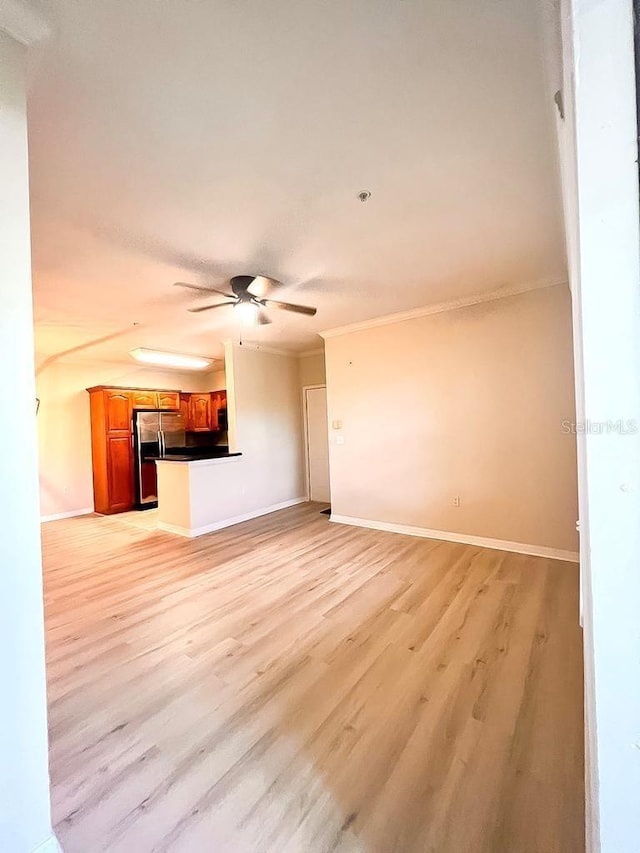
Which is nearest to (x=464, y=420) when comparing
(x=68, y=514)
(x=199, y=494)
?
(x=199, y=494)

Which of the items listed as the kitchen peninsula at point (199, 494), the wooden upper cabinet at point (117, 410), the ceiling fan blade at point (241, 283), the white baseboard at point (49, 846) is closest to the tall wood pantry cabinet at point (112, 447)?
the wooden upper cabinet at point (117, 410)

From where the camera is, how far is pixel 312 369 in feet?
19.1

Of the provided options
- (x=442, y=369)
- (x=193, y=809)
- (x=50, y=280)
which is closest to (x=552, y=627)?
(x=193, y=809)

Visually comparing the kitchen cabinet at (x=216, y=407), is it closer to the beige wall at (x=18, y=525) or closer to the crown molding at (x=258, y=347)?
the crown molding at (x=258, y=347)

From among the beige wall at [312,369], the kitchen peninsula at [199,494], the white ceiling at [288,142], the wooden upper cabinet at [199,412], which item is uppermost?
the white ceiling at [288,142]

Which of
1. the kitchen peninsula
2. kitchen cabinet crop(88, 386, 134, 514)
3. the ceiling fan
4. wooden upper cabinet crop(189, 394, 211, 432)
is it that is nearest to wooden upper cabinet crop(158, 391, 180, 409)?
wooden upper cabinet crop(189, 394, 211, 432)

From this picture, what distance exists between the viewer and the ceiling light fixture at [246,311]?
9.84 ft

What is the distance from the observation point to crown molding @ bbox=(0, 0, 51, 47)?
97 centimetres

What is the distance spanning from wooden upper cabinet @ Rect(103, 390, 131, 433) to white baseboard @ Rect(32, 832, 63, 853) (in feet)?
17.7

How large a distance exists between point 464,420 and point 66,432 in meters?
5.92

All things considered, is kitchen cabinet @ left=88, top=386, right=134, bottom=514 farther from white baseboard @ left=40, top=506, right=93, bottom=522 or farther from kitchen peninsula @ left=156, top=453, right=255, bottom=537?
kitchen peninsula @ left=156, top=453, right=255, bottom=537

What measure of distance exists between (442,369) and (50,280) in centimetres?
360

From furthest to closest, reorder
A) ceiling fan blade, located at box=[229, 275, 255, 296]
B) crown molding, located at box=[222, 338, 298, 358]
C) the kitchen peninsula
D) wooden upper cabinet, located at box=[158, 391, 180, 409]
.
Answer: wooden upper cabinet, located at box=[158, 391, 180, 409], crown molding, located at box=[222, 338, 298, 358], the kitchen peninsula, ceiling fan blade, located at box=[229, 275, 255, 296]

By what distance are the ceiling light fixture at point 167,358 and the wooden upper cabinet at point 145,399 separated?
0.59m
